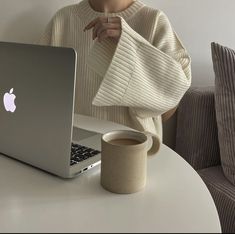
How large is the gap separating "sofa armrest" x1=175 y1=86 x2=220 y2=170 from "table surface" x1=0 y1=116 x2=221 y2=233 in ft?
2.29

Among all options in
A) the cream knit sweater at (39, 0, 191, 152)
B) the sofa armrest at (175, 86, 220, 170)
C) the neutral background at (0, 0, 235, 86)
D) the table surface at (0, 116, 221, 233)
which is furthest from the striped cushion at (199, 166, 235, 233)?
the neutral background at (0, 0, 235, 86)

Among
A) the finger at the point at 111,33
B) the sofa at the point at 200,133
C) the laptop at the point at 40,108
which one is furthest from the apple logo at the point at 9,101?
the sofa at the point at 200,133

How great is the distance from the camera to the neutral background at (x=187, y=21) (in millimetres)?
1363

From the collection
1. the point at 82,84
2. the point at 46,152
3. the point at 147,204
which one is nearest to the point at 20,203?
the point at 46,152

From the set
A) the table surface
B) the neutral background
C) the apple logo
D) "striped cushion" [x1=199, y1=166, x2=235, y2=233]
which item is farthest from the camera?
the neutral background

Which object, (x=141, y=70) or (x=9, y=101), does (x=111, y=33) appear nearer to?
(x=141, y=70)

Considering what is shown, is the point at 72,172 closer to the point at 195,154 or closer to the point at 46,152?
the point at 46,152

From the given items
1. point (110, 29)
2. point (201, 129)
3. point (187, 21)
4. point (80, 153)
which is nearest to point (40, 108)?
point (80, 153)

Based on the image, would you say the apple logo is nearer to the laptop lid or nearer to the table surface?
the laptop lid

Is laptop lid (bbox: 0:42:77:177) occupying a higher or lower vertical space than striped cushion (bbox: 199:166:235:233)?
higher

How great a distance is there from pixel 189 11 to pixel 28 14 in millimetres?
690

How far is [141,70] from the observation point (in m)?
0.89

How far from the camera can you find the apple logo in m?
0.74

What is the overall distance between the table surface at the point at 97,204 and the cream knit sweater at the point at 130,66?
0.15 m
